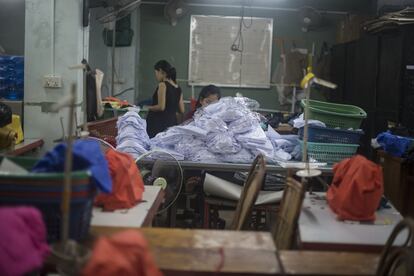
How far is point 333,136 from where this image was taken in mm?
3746

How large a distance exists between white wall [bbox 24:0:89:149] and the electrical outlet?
0.11 feet

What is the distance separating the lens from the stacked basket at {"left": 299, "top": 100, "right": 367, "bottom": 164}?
370 centimetres

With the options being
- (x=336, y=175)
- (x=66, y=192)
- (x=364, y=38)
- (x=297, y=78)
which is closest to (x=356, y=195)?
(x=336, y=175)

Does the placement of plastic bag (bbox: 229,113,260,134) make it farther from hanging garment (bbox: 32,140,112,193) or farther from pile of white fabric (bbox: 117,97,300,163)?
hanging garment (bbox: 32,140,112,193)

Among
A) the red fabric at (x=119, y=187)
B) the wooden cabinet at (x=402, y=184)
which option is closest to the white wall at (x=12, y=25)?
the red fabric at (x=119, y=187)

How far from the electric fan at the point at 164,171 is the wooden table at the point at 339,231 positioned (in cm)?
135

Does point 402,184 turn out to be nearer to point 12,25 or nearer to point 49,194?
point 49,194

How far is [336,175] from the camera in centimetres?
252

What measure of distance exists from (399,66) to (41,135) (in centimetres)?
380

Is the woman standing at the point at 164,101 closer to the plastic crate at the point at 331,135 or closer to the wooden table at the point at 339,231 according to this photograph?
the plastic crate at the point at 331,135

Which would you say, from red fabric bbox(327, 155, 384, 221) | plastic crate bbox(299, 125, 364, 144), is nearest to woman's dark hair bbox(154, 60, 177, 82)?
plastic crate bbox(299, 125, 364, 144)

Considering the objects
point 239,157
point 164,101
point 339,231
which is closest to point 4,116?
point 239,157

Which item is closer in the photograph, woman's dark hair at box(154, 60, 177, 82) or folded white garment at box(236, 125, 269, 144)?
folded white garment at box(236, 125, 269, 144)

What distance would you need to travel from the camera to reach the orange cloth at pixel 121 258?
4.19 feet
